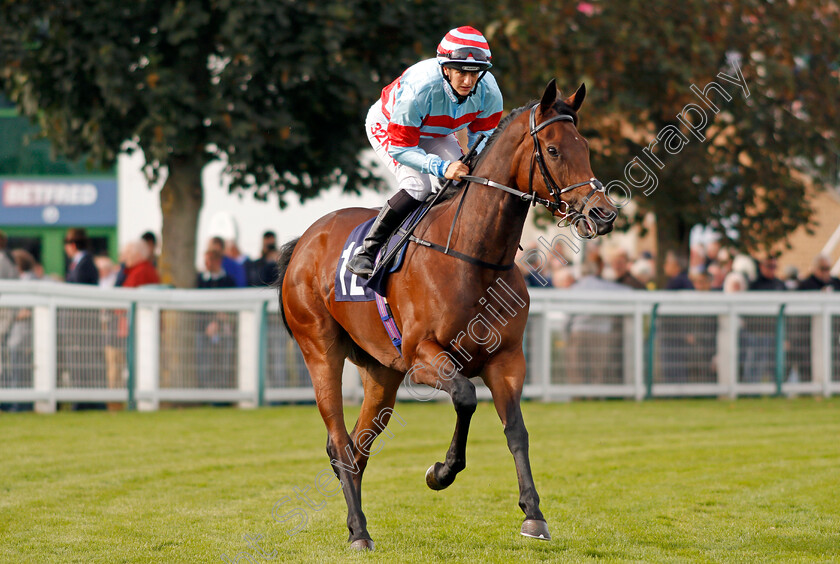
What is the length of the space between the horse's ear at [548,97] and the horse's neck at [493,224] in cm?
37

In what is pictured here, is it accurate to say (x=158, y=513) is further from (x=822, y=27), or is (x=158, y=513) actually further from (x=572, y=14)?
(x=822, y=27)

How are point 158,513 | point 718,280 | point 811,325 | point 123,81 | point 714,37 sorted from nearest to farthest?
1. point 158,513
2. point 123,81
3. point 811,325
4. point 718,280
5. point 714,37

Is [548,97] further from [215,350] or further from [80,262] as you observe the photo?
[80,262]

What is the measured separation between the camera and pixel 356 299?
6.03 meters

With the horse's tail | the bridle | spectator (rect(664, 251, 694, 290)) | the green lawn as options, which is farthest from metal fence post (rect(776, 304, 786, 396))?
the bridle

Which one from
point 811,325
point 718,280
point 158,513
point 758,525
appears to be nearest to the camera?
point 758,525

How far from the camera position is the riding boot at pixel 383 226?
582cm

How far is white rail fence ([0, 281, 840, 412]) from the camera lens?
11789 millimetres

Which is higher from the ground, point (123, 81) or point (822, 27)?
point (822, 27)

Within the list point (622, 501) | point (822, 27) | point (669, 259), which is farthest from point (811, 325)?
point (622, 501)

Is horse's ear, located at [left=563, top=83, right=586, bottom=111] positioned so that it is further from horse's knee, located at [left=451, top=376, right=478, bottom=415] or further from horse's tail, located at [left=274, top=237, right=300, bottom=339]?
horse's tail, located at [left=274, top=237, right=300, bottom=339]

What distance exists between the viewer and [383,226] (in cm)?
584

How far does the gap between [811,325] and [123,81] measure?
8.56m

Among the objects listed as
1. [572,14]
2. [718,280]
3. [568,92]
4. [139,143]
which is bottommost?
[718,280]
